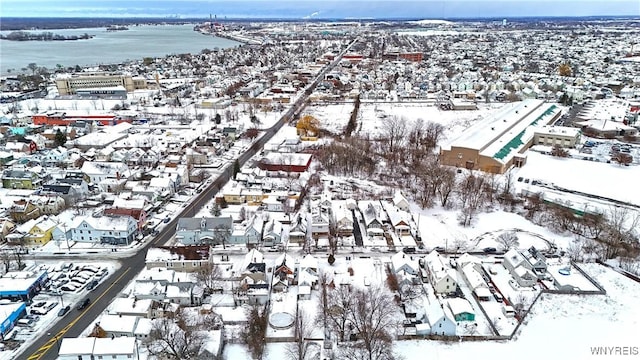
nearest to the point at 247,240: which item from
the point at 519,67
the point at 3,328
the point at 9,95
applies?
the point at 3,328

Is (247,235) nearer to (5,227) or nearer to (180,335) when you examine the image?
(180,335)

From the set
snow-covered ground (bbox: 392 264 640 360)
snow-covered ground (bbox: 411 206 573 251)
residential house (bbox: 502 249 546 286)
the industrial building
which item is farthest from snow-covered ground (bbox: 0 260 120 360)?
→ the industrial building

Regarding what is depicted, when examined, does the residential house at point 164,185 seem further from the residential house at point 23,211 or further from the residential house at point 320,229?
the residential house at point 320,229

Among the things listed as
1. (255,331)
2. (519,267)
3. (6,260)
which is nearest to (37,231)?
(6,260)

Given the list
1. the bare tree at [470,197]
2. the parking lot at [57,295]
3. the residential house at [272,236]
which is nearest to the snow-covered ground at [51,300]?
the parking lot at [57,295]

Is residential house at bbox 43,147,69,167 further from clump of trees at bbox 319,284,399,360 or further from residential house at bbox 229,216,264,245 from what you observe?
clump of trees at bbox 319,284,399,360

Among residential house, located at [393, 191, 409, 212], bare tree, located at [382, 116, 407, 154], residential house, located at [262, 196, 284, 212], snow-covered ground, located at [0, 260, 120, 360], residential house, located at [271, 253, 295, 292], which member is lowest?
snow-covered ground, located at [0, 260, 120, 360]
